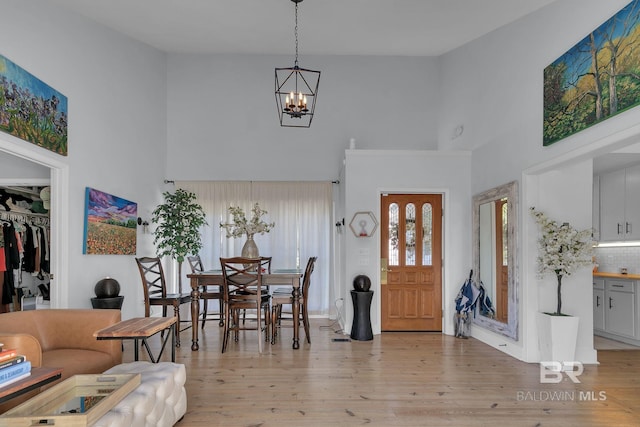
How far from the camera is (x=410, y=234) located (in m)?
6.42

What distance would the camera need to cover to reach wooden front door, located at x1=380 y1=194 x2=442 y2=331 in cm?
635

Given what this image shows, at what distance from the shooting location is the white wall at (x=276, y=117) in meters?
7.56

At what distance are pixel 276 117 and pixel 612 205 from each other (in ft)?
17.3

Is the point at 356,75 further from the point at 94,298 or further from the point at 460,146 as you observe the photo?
the point at 94,298

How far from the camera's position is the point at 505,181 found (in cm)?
525

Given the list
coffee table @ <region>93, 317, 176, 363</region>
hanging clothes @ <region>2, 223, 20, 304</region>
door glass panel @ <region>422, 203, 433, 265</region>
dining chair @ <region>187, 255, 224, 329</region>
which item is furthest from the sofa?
door glass panel @ <region>422, 203, 433, 265</region>

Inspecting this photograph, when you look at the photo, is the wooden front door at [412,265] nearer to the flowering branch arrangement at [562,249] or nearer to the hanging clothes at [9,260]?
the flowering branch arrangement at [562,249]

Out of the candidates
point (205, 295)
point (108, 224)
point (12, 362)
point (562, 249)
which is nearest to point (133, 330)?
point (12, 362)

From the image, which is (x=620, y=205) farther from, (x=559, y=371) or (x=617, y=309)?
(x=559, y=371)

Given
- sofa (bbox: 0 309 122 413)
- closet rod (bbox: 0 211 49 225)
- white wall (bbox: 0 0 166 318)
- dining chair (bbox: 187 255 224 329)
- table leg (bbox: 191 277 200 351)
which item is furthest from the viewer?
closet rod (bbox: 0 211 49 225)

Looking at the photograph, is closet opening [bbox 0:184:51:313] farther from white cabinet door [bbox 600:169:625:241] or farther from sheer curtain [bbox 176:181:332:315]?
white cabinet door [bbox 600:169:625:241]

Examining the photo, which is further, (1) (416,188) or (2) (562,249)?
(1) (416,188)

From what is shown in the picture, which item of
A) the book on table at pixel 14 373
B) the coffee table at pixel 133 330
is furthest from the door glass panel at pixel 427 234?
the book on table at pixel 14 373

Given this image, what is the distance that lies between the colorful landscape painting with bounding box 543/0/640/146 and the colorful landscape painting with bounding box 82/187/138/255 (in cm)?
518
